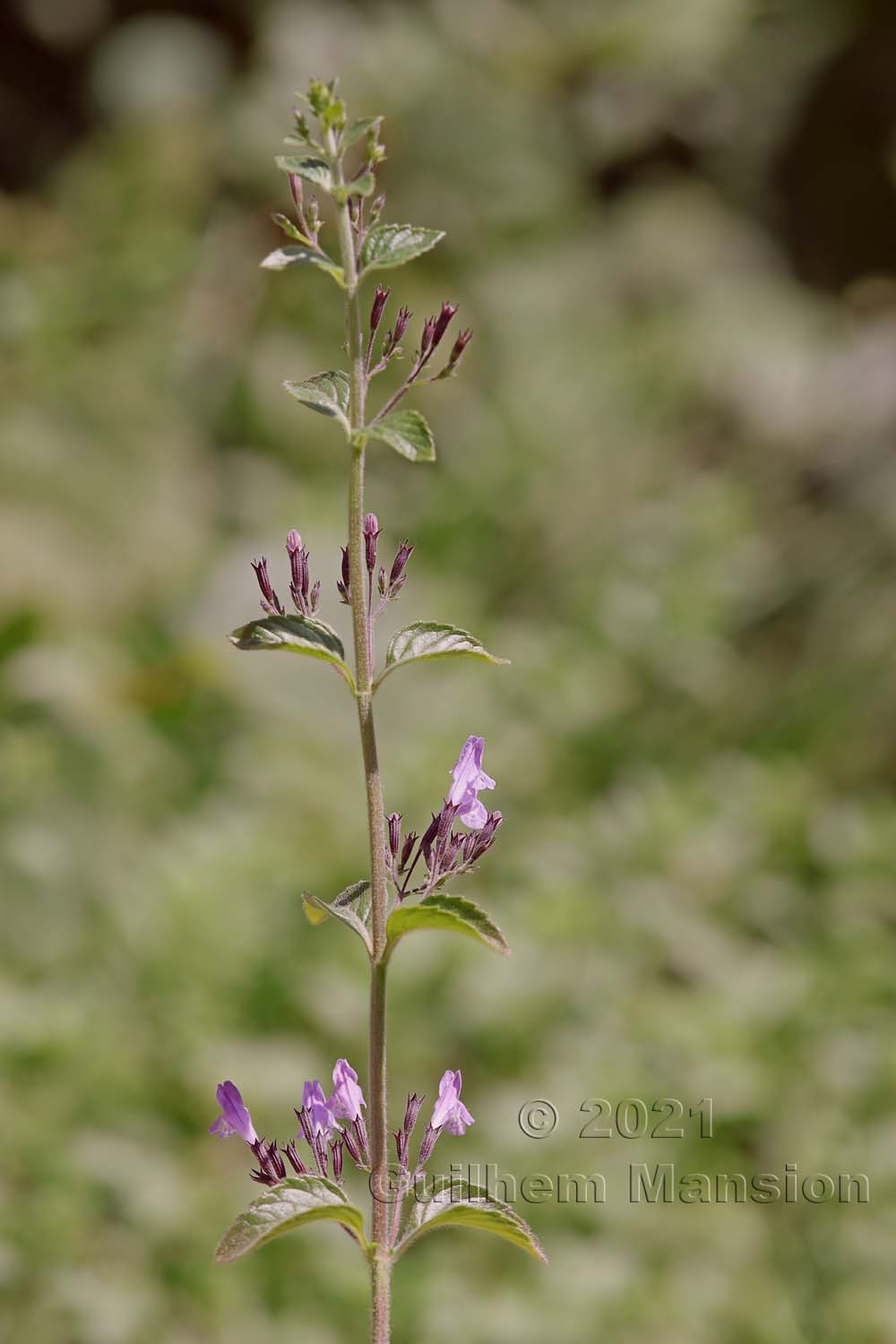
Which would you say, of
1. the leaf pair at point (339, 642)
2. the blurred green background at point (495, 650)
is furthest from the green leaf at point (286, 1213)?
the blurred green background at point (495, 650)

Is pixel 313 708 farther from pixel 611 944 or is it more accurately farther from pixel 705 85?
pixel 705 85

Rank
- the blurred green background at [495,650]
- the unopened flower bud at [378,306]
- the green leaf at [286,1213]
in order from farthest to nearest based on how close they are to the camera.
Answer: the blurred green background at [495,650] < the unopened flower bud at [378,306] < the green leaf at [286,1213]

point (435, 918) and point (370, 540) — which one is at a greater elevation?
point (370, 540)

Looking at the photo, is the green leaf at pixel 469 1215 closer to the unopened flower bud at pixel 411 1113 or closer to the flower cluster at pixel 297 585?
the unopened flower bud at pixel 411 1113

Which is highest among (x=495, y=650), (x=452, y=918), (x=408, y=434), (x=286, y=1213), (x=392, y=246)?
(x=495, y=650)

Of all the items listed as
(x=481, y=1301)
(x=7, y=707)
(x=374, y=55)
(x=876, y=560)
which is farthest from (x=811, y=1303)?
(x=374, y=55)

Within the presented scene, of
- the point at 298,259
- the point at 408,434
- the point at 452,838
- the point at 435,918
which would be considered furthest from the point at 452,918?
the point at 298,259

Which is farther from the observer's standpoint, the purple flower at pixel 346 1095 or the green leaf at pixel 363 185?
the purple flower at pixel 346 1095

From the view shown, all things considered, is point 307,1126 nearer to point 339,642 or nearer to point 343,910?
point 343,910
